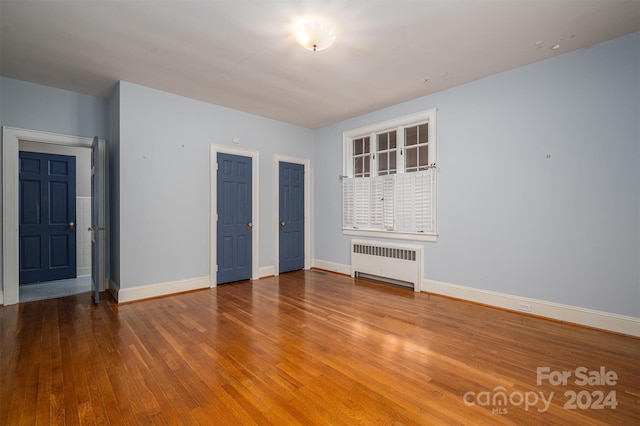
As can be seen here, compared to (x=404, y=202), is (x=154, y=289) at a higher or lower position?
lower

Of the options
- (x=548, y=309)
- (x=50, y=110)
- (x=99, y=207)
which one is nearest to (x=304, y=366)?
(x=548, y=309)

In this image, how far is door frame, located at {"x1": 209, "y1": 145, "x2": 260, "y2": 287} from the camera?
488cm

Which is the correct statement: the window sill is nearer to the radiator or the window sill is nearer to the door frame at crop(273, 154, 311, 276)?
the radiator

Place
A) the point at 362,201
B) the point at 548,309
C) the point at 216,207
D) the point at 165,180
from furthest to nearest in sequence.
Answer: the point at 362,201 → the point at 216,207 → the point at 165,180 → the point at 548,309

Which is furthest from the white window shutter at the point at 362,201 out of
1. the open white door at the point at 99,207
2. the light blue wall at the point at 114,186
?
the open white door at the point at 99,207

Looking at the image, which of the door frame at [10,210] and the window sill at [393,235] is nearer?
the door frame at [10,210]

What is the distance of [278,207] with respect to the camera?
5.82 metres

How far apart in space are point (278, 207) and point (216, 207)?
4.19ft

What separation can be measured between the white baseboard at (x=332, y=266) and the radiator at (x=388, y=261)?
0.22 metres

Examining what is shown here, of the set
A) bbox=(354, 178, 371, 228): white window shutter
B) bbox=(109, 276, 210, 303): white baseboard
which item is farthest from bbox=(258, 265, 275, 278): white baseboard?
bbox=(354, 178, 371, 228): white window shutter

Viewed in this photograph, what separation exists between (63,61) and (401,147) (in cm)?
475

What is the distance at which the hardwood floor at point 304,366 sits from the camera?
188 cm

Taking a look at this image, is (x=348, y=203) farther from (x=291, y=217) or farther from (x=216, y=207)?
(x=216, y=207)

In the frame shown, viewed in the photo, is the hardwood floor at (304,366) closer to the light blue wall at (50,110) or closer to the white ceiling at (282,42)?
the light blue wall at (50,110)
